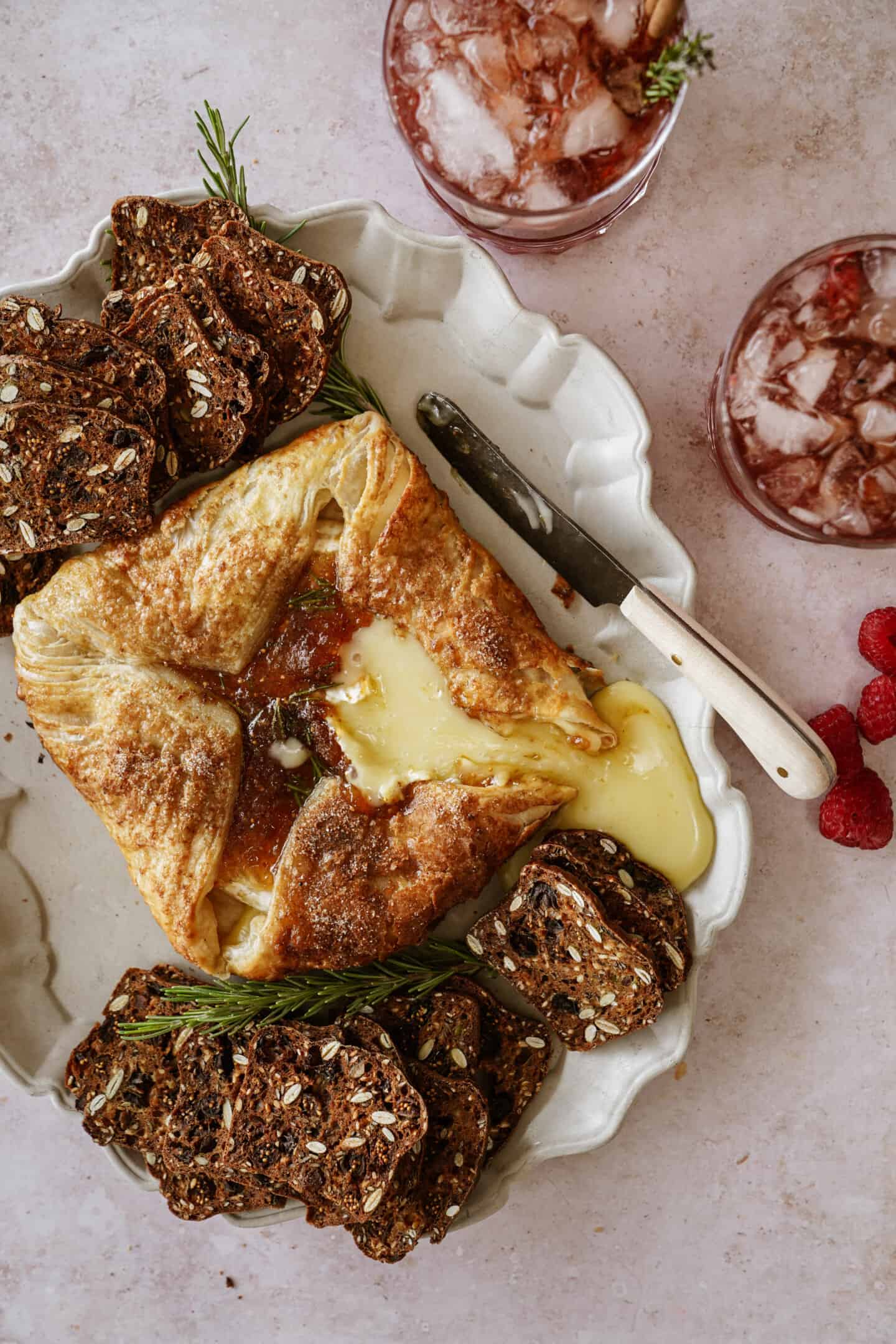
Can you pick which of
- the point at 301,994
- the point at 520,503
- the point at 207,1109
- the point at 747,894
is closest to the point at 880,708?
the point at 747,894

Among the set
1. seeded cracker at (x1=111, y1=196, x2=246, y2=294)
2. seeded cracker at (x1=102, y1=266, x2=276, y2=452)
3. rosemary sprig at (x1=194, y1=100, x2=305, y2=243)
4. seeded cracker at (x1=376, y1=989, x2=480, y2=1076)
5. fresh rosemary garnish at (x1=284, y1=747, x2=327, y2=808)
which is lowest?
seeded cracker at (x1=376, y1=989, x2=480, y2=1076)

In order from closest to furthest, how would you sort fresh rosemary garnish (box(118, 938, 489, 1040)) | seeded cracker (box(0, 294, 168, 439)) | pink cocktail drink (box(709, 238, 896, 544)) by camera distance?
pink cocktail drink (box(709, 238, 896, 544)), seeded cracker (box(0, 294, 168, 439)), fresh rosemary garnish (box(118, 938, 489, 1040))

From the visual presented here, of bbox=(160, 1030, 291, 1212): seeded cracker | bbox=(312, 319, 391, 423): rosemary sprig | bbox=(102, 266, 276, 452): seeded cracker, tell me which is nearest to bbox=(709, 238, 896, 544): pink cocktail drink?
bbox=(312, 319, 391, 423): rosemary sprig

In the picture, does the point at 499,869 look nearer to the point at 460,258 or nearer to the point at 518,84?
the point at 460,258

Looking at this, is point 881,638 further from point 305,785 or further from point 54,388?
point 54,388

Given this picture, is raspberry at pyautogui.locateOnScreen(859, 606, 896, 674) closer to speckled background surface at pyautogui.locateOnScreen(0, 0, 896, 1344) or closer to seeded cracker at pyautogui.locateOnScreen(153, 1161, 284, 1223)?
speckled background surface at pyautogui.locateOnScreen(0, 0, 896, 1344)

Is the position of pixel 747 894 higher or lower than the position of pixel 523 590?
lower

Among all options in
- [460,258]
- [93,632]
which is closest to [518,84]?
[460,258]

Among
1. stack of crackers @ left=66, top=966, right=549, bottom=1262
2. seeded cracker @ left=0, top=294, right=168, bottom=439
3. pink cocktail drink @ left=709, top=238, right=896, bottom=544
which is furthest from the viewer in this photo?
stack of crackers @ left=66, top=966, right=549, bottom=1262
